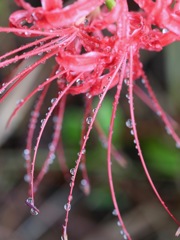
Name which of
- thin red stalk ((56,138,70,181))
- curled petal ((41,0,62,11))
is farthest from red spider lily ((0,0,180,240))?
thin red stalk ((56,138,70,181))

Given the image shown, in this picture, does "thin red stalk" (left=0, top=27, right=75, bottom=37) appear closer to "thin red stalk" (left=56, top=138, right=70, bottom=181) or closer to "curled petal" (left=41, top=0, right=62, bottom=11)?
"curled petal" (left=41, top=0, right=62, bottom=11)

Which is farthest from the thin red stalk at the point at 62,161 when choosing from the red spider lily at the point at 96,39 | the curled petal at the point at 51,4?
the curled petal at the point at 51,4

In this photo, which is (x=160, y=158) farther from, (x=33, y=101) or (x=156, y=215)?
(x=33, y=101)

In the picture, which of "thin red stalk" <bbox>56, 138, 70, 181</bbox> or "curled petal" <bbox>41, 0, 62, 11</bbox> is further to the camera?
"thin red stalk" <bbox>56, 138, 70, 181</bbox>

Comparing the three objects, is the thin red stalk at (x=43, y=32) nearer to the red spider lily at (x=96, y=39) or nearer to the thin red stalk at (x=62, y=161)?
the red spider lily at (x=96, y=39)

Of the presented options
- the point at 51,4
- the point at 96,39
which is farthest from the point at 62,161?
the point at 51,4

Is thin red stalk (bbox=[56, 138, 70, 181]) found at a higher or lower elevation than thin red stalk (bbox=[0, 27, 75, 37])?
lower

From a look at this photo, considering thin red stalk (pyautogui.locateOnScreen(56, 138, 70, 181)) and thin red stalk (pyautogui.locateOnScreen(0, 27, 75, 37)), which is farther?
thin red stalk (pyautogui.locateOnScreen(56, 138, 70, 181))

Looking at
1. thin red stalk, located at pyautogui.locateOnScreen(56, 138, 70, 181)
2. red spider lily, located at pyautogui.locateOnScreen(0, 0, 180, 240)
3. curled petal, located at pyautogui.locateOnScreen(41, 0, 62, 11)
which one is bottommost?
thin red stalk, located at pyautogui.locateOnScreen(56, 138, 70, 181)

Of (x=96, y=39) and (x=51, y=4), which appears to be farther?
(x=96, y=39)

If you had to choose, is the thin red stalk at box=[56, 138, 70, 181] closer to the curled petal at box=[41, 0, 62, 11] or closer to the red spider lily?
the red spider lily

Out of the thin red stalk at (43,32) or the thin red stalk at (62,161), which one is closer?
the thin red stalk at (43,32)

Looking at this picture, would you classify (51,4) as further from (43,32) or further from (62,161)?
(62,161)
